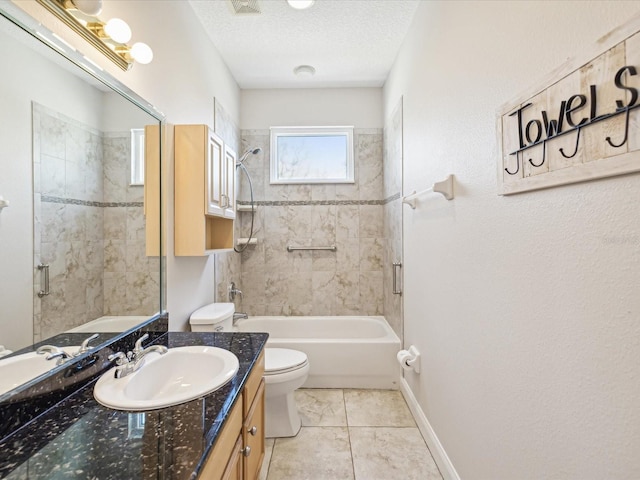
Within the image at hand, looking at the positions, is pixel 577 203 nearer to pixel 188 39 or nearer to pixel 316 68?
pixel 188 39

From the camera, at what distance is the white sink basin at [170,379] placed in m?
0.92

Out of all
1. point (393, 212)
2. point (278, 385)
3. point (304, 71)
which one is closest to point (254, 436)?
point (278, 385)

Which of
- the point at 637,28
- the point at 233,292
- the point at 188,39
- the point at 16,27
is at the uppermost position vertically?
the point at 188,39

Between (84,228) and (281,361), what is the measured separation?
4.52 feet

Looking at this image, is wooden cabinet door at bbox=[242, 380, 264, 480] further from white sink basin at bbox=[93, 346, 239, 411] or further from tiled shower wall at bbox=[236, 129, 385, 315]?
tiled shower wall at bbox=[236, 129, 385, 315]

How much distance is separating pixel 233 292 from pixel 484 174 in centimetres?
237

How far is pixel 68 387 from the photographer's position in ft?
3.22

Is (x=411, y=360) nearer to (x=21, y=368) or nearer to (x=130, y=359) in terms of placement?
(x=130, y=359)

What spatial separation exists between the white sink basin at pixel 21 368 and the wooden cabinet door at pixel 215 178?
1.01 meters

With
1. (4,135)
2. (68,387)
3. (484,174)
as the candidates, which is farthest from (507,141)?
(68,387)

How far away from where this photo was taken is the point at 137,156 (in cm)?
141

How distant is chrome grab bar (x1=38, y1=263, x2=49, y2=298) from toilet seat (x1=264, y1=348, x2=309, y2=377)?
4.06 ft

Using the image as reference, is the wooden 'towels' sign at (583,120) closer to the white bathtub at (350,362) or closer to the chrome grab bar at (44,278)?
the chrome grab bar at (44,278)

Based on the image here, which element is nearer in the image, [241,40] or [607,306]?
[607,306]
